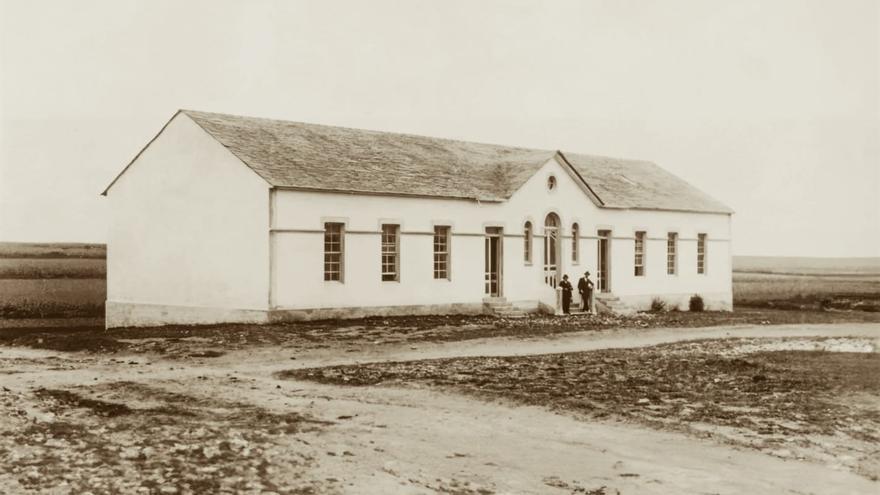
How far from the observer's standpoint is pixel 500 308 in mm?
31094

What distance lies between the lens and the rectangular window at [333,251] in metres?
27.5

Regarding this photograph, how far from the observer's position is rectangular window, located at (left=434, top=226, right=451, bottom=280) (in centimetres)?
3041

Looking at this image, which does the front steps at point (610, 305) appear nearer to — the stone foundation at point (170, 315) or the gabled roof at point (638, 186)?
the gabled roof at point (638, 186)

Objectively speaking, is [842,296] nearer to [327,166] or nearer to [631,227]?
[631,227]

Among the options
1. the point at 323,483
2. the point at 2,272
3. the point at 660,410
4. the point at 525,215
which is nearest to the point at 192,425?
the point at 323,483

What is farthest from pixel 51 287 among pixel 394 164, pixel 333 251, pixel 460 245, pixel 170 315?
pixel 460 245

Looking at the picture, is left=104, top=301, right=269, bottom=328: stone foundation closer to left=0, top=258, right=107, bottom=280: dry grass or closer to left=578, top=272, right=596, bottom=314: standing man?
left=578, top=272, right=596, bottom=314: standing man

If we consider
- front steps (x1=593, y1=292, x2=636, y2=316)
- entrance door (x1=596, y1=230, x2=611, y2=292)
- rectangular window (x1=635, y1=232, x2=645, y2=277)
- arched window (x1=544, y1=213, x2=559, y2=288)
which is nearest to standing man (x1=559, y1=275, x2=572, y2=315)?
arched window (x1=544, y1=213, x2=559, y2=288)

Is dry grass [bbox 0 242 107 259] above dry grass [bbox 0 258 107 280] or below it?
above

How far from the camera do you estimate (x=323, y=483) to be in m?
8.62

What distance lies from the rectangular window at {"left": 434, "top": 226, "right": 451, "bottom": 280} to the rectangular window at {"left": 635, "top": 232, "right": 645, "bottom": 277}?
33.3 ft

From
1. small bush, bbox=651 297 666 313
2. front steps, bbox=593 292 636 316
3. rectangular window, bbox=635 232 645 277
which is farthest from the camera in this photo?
rectangular window, bbox=635 232 645 277

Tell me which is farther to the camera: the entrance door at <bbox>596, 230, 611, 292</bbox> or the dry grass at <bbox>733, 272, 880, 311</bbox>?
the dry grass at <bbox>733, 272, 880, 311</bbox>

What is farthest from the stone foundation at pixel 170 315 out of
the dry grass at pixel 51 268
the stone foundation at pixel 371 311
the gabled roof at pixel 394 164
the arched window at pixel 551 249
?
the dry grass at pixel 51 268
